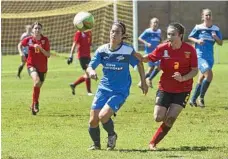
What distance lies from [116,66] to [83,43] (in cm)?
930

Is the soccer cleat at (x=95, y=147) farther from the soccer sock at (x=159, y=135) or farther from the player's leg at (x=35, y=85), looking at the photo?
the player's leg at (x=35, y=85)

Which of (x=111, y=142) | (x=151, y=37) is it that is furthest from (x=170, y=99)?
(x=151, y=37)

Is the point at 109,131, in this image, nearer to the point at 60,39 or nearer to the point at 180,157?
the point at 180,157

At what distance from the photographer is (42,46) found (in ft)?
46.2

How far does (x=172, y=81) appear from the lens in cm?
955

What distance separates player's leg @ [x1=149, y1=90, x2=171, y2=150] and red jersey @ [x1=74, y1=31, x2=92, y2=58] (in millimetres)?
9026

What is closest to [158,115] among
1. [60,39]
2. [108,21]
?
[108,21]

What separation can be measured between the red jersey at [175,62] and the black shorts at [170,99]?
0.18 feet

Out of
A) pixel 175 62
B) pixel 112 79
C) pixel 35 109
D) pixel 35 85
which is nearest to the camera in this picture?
pixel 112 79

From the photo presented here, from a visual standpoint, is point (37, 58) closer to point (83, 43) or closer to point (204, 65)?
point (204, 65)

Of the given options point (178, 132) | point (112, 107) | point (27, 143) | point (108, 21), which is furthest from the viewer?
point (108, 21)

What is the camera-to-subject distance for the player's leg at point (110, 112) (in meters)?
9.18

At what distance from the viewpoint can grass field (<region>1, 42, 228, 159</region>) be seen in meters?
8.98

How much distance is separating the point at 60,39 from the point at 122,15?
908 centimetres
